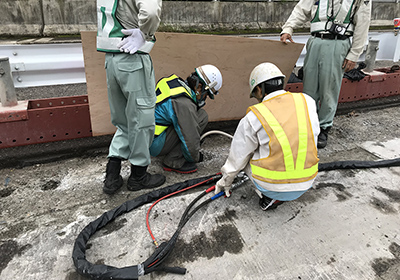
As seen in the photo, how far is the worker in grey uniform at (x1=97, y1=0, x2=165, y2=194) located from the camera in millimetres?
1933

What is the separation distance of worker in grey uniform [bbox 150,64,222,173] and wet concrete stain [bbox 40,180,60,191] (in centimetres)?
89

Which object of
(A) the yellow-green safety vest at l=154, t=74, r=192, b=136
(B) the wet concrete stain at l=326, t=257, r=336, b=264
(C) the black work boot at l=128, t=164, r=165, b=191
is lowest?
(B) the wet concrete stain at l=326, t=257, r=336, b=264

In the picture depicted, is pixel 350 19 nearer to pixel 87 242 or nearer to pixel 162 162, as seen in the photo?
pixel 162 162

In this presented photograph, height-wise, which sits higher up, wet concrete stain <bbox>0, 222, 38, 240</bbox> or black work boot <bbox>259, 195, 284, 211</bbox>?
black work boot <bbox>259, 195, 284, 211</bbox>

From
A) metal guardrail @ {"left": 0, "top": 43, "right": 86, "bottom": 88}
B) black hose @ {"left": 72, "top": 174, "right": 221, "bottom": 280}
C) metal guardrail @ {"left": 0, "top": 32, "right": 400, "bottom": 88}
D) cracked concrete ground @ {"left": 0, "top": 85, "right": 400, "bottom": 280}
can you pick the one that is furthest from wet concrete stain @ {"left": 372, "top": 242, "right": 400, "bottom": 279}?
metal guardrail @ {"left": 0, "top": 43, "right": 86, "bottom": 88}

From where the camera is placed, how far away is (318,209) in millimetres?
2260

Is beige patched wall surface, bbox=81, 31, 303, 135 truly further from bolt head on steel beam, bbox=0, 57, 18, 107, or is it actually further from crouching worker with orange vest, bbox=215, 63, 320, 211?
crouching worker with orange vest, bbox=215, 63, 320, 211

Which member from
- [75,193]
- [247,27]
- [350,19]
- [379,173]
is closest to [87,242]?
[75,193]

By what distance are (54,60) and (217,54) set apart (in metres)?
2.31

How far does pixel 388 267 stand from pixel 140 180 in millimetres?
1864

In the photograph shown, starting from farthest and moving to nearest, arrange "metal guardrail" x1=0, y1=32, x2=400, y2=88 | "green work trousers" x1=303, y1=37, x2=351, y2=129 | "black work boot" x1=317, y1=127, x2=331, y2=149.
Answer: "metal guardrail" x1=0, y1=32, x2=400, y2=88
"black work boot" x1=317, y1=127, x2=331, y2=149
"green work trousers" x1=303, y1=37, x2=351, y2=129

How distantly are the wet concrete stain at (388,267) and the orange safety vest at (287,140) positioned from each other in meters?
0.65

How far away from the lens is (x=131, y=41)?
1.95 meters

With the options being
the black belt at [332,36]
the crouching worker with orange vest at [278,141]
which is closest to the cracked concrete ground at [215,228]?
the crouching worker with orange vest at [278,141]
